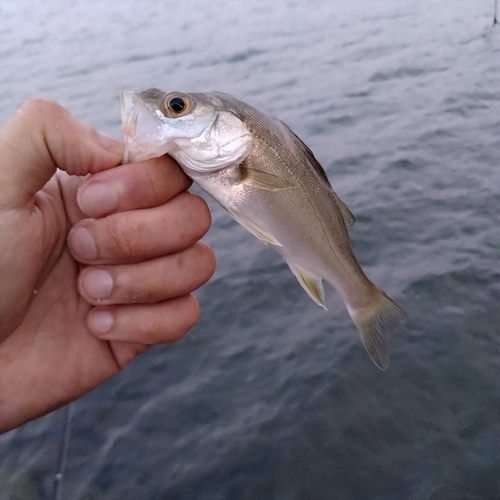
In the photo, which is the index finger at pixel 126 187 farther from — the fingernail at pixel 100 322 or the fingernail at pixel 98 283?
the fingernail at pixel 100 322

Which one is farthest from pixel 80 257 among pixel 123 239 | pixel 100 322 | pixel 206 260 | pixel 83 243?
pixel 206 260

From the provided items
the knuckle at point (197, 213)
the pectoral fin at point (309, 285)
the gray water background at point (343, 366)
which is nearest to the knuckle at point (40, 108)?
the knuckle at point (197, 213)

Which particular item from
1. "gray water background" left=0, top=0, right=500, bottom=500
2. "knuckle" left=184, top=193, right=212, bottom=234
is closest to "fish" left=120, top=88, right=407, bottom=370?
"knuckle" left=184, top=193, right=212, bottom=234

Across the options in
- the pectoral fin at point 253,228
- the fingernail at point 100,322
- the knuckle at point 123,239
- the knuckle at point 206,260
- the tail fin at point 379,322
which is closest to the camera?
the knuckle at point 123,239

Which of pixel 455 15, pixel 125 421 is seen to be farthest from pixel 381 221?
pixel 455 15

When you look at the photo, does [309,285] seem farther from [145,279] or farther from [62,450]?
[62,450]

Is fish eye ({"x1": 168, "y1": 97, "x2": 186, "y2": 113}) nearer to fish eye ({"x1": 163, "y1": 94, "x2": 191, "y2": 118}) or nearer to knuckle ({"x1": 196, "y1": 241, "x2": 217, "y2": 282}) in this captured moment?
fish eye ({"x1": 163, "y1": 94, "x2": 191, "y2": 118})
